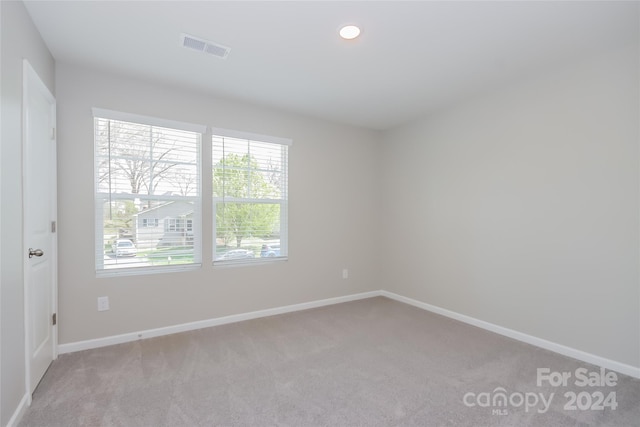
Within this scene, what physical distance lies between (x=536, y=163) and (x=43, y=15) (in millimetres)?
4022

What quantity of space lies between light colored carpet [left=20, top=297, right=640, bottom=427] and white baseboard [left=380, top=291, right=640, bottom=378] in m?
0.08

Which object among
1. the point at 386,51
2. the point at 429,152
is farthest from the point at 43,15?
the point at 429,152

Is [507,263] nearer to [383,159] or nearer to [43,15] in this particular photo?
[383,159]

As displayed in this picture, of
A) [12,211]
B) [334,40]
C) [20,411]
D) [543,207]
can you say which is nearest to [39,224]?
[12,211]

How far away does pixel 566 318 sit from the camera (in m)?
2.67

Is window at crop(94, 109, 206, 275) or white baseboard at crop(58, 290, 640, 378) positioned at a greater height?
window at crop(94, 109, 206, 275)

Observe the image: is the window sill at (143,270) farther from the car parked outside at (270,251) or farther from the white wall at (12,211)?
the white wall at (12,211)

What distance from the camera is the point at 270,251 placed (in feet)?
12.3

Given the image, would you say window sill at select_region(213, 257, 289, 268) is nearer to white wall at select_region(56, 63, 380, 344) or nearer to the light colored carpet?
white wall at select_region(56, 63, 380, 344)

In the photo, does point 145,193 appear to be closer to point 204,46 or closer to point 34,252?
point 34,252

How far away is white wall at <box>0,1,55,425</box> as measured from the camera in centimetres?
164

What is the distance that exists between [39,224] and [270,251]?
2126 millimetres

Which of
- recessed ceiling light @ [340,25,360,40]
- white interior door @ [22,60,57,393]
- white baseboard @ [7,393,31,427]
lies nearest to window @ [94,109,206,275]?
white interior door @ [22,60,57,393]

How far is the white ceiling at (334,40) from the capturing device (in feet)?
6.51
